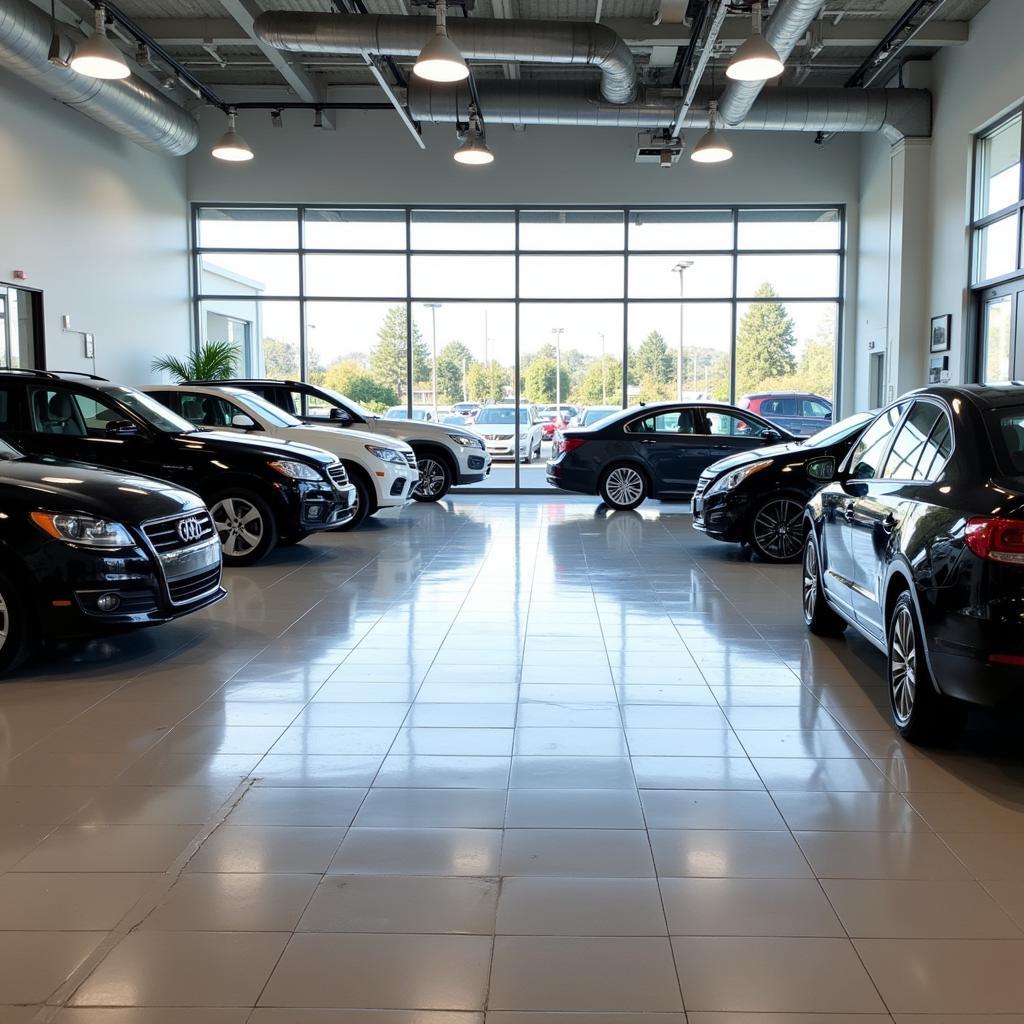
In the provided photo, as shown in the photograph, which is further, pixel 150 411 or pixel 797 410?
pixel 797 410

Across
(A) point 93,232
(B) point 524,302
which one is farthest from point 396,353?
(A) point 93,232

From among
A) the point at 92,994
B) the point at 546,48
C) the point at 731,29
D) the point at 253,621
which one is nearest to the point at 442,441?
the point at 546,48

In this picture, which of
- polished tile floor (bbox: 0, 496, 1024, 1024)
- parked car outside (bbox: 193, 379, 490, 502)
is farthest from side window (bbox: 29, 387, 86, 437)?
parked car outside (bbox: 193, 379, 490, 502)

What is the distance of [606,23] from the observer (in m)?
13.4

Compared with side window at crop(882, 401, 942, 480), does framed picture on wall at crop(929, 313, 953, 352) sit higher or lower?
higher

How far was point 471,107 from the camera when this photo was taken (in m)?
14.1

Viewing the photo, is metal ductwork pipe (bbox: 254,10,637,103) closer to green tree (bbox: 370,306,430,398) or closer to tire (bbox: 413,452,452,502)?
tire (bbox: 413,452,452,502)

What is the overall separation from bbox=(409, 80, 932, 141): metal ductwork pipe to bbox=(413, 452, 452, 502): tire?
15.7 ft

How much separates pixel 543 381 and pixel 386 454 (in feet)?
22.7

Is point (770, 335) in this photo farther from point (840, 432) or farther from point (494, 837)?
point (494, 837)

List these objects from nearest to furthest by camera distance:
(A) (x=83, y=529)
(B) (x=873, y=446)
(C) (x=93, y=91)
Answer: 1. (A) (x=83, y=529)
2. (B) (x=873, y=446)
3. (C) (x=93, y=91)

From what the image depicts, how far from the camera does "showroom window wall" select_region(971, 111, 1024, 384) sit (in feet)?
40.3

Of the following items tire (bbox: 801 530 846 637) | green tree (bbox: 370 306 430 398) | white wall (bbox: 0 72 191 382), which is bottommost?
tire (bbox: 801 530 846 637)

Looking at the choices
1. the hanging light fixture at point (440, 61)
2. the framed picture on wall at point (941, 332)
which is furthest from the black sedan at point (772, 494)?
the framed picture on wall at point (941, 332)
